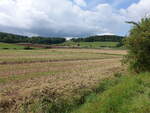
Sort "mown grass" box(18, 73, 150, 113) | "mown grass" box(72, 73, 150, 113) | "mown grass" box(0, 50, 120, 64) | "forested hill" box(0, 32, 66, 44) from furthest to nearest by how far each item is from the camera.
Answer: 1. "forested hill" box(0, 32, 66, 44)
2. "mown grass" box(0, 50, 120, 64)
3. "mown grass" box(18, 73, 150, 113)
4. "mown grass" box(72, 73, 150, 113)

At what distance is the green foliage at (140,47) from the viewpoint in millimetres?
14781

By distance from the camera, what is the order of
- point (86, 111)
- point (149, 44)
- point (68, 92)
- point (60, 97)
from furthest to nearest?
point (149, 44) < point (68, 92) < point (60, 97) < point (86, 111)

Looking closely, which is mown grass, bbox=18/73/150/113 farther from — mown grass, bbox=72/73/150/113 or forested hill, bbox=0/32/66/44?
forested hill, bbox=0/32/66/44

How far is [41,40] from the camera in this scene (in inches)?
4493

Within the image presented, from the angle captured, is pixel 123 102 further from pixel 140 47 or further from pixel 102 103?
pixel 140 47

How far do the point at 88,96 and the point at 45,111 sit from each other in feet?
8.62

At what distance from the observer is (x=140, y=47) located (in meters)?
15.0

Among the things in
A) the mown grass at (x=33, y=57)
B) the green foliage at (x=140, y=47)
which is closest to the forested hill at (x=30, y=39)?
the mown grass at (x=33, y=57)

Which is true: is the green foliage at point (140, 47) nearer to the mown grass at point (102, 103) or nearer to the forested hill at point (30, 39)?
the mown grass at point (102, 103)

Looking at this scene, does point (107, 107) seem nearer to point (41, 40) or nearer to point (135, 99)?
point (135, 99)

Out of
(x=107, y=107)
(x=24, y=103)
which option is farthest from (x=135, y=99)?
(x=24, y=103)

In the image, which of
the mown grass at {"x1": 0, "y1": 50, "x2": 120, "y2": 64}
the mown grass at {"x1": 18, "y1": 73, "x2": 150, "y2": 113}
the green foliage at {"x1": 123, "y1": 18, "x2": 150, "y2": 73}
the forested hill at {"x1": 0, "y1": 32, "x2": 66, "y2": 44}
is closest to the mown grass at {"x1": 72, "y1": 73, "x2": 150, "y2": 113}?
the mown grass at {"x1": 18, "y1": 73, "x2": 150, "y2": 113}

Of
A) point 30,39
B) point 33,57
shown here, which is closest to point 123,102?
point 33,57

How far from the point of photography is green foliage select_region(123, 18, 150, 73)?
48.5 ft
